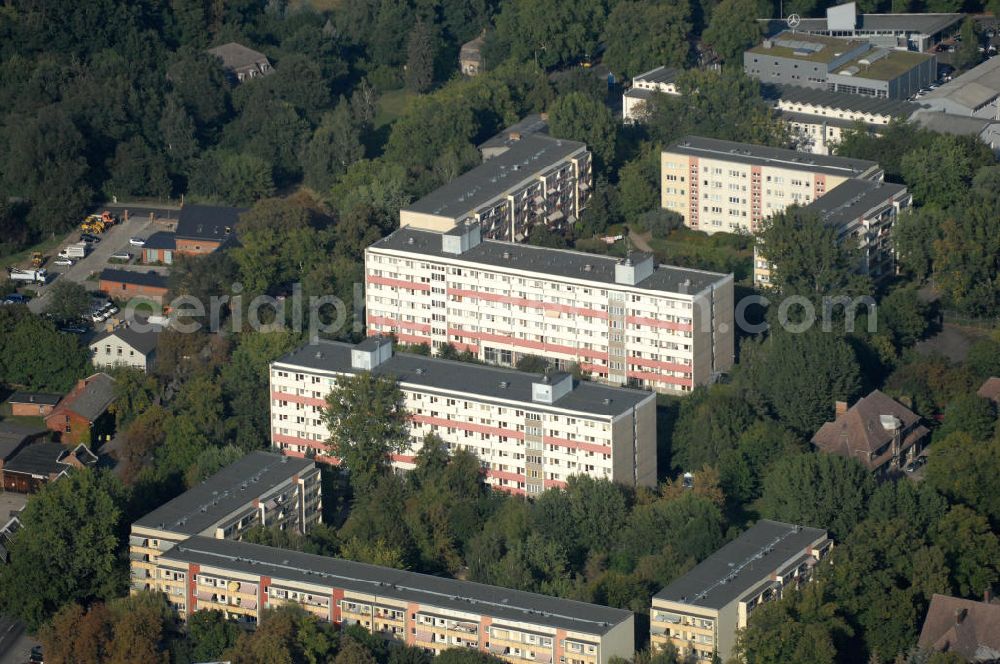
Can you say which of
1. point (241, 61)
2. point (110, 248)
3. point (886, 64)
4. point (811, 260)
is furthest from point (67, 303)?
point (886, 64)

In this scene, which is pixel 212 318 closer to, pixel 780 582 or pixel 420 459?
pixel 420 459

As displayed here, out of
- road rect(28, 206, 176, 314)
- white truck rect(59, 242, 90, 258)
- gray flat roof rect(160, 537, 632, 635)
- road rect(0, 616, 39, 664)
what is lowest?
road rect(0, 616, 39, 664)

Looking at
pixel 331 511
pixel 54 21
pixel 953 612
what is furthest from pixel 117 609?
pixel 54 21

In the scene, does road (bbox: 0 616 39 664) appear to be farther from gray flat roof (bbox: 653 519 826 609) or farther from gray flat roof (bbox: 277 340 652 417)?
gray flat roof (bbox: 653 519 826 609)

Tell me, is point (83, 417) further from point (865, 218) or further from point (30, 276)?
point (865, 218)

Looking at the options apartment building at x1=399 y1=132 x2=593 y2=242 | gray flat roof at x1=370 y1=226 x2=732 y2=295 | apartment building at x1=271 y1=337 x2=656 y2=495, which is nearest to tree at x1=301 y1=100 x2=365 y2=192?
apartment building at x1=399 y1=132 x2=593 y2=242

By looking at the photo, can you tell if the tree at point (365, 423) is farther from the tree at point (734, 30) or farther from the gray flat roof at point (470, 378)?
the tree at point (734, 30)
